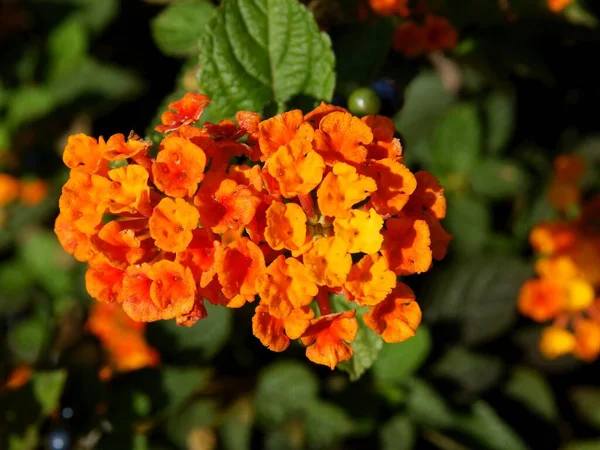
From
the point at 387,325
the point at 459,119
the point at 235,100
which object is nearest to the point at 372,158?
the point at 387,325

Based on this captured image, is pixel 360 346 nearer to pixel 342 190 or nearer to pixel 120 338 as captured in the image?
pixel 342 190

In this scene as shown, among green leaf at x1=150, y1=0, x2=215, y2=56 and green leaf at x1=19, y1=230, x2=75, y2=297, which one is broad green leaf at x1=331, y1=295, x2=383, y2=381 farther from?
green leaf at x1=19, y1=230, x2=75, y2=297

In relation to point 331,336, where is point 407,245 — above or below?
above

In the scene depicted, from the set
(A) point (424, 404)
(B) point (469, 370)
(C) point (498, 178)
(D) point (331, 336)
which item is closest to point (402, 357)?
(A) point (424, 404)

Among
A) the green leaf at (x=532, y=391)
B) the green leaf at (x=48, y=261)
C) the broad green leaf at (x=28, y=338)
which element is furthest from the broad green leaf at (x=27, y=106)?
the green leaf at (x=532, y=391)

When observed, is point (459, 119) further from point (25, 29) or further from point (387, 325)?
point (25, 29)

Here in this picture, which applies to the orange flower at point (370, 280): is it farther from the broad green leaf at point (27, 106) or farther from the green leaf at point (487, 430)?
the broad green leaf at point (27, 106)

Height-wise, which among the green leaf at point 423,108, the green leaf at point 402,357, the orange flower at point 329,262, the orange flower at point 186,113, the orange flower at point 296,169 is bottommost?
the green leaf at point 402,357
